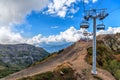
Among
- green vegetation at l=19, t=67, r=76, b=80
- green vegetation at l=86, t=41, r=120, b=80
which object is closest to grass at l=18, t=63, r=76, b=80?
green vegetation at l=19, t=67, r=76, b=80

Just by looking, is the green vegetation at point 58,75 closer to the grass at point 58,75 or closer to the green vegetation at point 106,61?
the grass at point 58,75

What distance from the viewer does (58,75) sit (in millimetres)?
58344

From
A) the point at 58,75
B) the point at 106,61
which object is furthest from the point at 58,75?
the point at 106,61

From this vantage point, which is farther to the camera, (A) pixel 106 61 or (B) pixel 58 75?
(A) pixel 106 61

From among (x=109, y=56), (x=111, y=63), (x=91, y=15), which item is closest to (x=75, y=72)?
(x=91, y=15)

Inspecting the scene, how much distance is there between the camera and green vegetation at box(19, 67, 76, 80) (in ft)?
184

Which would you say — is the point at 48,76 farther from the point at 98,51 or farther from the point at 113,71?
the point at 98,51

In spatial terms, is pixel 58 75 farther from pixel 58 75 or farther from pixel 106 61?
pixel 106 61

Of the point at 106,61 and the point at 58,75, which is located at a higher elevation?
the point at 106,61

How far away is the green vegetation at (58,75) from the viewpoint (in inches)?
2205

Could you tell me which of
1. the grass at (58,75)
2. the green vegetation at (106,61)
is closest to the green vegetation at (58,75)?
the grass at (58,75)

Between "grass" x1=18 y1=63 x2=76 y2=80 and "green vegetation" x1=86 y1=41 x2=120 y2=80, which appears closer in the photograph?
"grass" x1=18 y1=63 x2=76 y2=80

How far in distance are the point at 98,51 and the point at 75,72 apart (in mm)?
25090

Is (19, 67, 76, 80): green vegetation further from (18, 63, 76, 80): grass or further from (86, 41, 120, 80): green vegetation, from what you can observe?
(86, 41, 120, 80): green vegetation
